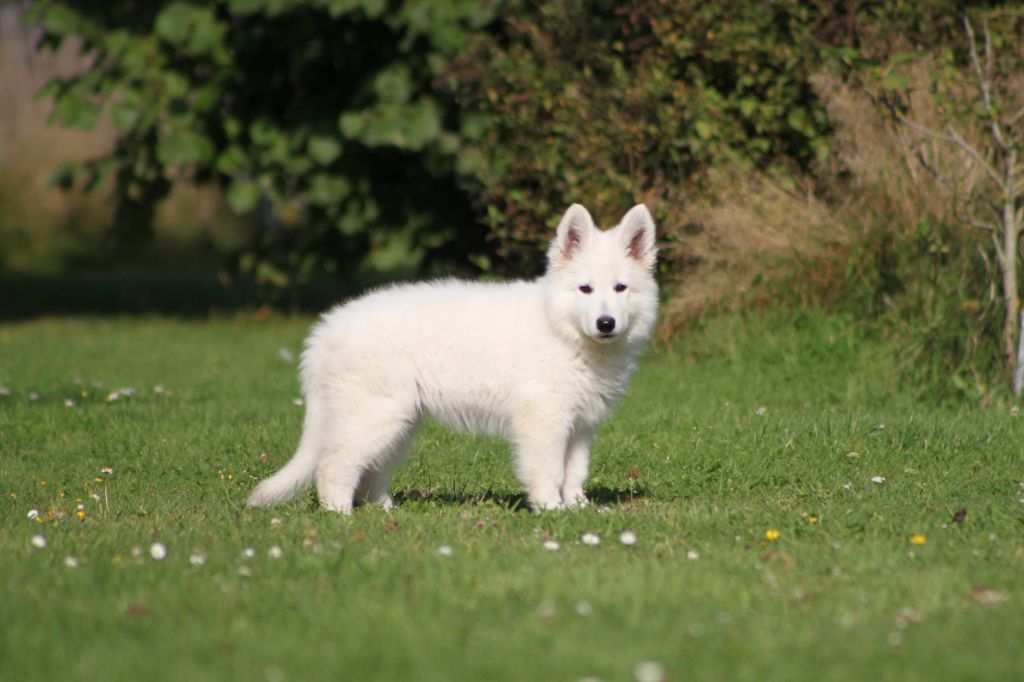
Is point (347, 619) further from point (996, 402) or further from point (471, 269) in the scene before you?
point (471, 269)

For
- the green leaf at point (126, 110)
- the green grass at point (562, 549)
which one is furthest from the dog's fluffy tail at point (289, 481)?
the green leaf at point (126, 110)

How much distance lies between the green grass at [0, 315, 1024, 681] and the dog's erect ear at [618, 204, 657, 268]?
1274 mm

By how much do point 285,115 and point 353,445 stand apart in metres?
10.1

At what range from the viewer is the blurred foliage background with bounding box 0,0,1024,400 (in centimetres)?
1009

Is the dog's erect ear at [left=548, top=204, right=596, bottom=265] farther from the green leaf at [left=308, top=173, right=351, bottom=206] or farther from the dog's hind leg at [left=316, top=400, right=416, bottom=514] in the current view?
the green leaf at [left=308, top=173, right=351, bottom=206]

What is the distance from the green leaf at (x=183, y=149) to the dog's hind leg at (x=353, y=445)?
9.55 metres

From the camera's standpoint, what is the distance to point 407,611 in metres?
4.41

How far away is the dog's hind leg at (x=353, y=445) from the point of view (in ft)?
20.3

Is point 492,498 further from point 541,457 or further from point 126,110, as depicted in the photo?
point 126,110

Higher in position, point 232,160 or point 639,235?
point 639,235

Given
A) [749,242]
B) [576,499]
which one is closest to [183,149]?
[749,242]

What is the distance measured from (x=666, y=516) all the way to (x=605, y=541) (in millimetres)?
630

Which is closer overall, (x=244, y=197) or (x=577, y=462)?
(x=577, y=462)

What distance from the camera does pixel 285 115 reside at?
50.9 ft
